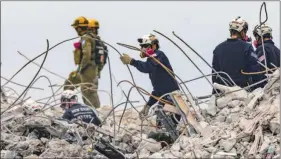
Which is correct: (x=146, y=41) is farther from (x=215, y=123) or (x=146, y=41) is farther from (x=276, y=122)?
(x=276, y=122)

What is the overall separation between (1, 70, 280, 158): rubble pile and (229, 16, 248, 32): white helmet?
1100 millimetres

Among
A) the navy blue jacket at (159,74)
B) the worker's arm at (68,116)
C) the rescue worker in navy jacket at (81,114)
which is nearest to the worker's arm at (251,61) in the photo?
the navy blue jacket at (159,74)

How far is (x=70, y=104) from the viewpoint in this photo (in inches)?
600

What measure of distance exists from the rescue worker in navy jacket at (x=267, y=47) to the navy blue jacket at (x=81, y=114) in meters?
2.46

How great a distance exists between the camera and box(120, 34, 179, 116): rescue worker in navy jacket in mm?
14352

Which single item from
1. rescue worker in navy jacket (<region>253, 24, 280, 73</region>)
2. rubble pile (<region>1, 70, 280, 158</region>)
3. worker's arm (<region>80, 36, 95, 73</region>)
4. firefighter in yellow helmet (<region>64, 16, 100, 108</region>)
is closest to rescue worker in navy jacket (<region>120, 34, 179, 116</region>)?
rubble pile (<region>1, 70, 280, 158</region>)

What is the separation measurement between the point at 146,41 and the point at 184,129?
244 cm

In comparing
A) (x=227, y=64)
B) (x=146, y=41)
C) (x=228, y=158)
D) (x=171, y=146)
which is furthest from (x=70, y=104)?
(x=228, y=158)

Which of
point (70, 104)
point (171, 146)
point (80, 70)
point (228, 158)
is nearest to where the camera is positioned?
point (228, 158)

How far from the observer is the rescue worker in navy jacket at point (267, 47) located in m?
14.1

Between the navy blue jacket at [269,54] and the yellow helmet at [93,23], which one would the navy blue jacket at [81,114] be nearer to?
the navy blue jacket at [269,54]

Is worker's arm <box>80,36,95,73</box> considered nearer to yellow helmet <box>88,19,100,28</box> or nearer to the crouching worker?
yellow helmet <box>88,19,100,28</box>

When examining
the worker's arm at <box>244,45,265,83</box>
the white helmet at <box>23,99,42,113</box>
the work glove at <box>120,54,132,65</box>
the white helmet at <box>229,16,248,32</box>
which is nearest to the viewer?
the worker's arm at <box>244,45,265,83</box>

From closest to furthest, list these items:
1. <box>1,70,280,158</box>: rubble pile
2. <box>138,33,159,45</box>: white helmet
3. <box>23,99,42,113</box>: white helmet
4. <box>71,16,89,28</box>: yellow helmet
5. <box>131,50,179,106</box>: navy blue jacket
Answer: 1. <box>1,70,280,158</box>: rubble pile
2. <box>23,99,42,113</box>: white helmet
3. <box>131,50,179,106</box>: navy blue jacket
4. <box>138,33,159,45</box>: white helmet
5. <box>71,16,89,28</box>: yellow helmet
